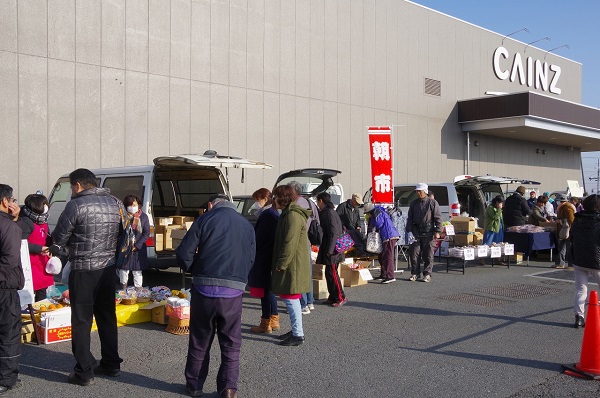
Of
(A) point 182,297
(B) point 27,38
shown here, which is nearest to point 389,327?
(A) point 182,297

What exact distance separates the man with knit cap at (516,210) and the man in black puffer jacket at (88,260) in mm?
11376

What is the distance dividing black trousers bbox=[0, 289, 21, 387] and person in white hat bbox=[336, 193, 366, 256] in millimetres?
6622

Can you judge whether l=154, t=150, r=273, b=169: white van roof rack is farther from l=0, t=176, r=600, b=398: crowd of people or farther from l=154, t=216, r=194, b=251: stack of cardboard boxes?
l=0, t=176, r=600, b=398: crowd of people

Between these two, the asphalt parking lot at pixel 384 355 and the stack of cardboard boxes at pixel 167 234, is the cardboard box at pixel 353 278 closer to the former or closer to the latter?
the asphalt parking lot at pixel 384 355

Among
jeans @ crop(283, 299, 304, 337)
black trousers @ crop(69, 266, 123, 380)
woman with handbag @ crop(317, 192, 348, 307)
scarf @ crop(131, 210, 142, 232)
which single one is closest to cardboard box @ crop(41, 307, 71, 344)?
black trousers @ crop(69, 266, 123, 380)

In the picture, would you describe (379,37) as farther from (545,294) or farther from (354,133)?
(545,294)

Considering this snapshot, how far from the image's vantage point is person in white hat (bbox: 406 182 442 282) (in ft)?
35.0

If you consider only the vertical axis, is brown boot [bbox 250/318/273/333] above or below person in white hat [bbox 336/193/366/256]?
below

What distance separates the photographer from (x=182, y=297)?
→ 24.6 ft

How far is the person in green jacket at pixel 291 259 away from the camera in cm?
614

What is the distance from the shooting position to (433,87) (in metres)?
25.5

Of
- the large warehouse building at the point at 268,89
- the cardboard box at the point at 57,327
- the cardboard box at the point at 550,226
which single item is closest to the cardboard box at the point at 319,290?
the cardboard box at the point at 57,327

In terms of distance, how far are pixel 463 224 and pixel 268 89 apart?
853cm

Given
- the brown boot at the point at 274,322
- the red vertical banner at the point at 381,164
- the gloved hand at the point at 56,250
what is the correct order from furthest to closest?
the red vertical banner at the point at 381,164
the brown boot at the point at 274,322
the gloved hand at the point at 56,250
